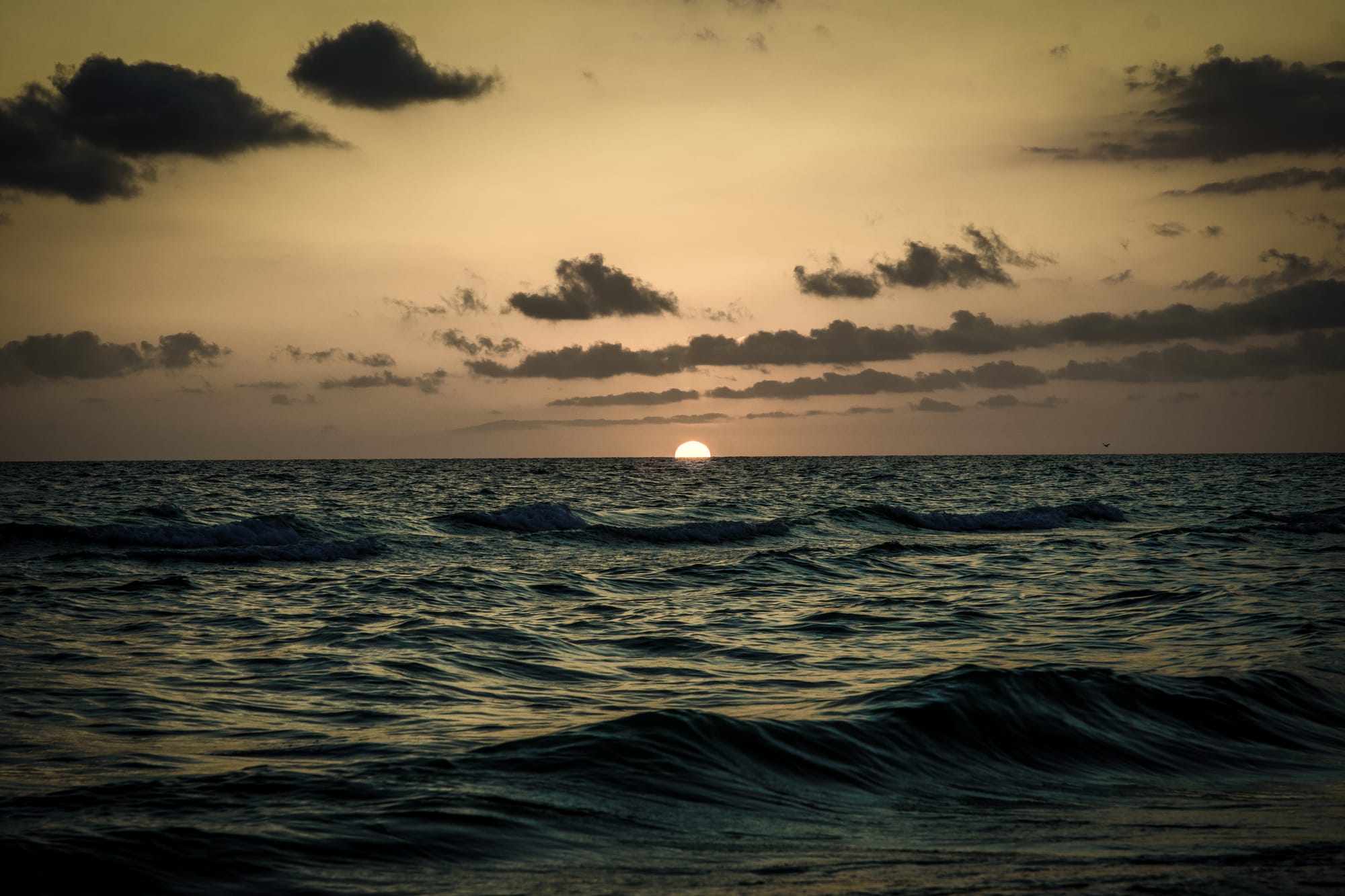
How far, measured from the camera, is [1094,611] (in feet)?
58.9

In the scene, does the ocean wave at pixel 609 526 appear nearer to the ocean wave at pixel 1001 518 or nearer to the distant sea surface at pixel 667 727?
the ocean wave at pixel 1001 518

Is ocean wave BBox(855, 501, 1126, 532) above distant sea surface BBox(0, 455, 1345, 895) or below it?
below

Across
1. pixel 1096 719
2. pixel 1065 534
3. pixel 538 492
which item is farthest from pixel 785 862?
pixel 538 492

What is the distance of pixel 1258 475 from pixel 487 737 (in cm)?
9782

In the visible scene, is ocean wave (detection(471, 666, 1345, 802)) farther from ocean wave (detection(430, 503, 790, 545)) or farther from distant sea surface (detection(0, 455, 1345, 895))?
ocean wave (detection(430, 503, 790, 545))

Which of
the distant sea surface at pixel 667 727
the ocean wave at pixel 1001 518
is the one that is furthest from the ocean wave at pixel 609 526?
the distant sea surface at pixel 667 727

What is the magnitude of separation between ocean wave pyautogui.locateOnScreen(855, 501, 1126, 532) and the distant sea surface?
14673 millimetres

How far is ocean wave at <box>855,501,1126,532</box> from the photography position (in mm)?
39844

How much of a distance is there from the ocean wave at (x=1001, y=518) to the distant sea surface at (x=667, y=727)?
14.7 meters

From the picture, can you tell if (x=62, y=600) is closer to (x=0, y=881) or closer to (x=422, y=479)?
(x=0, y=881)

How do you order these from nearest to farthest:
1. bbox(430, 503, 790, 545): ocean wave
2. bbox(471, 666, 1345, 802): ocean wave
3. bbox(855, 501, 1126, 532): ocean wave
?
bbox(471, 666, 1345, 802): ocean wave, bbox(430, 503, 790, 545): ocean wave, bbox(855, 501, 1126, 532): ocean wave

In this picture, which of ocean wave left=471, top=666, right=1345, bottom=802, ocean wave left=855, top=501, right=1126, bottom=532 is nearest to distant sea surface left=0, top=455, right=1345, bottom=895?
ocean wave left=471, top=666, right=1345, bottom=802

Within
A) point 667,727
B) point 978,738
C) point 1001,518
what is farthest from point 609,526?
point 667,727

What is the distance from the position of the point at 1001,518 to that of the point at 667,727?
3514 cm
